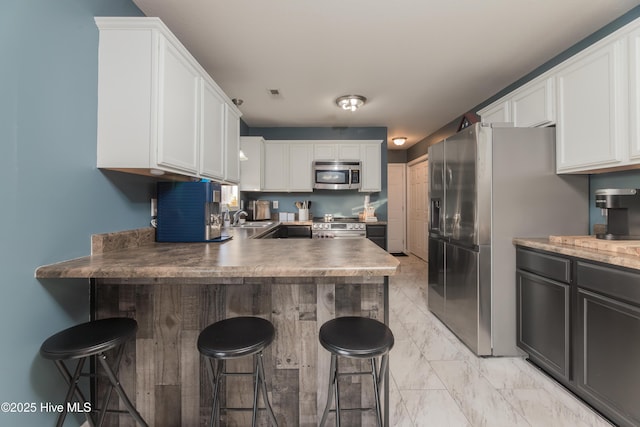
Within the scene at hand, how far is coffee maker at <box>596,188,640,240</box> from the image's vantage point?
1.79 m

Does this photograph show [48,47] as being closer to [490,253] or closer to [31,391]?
[31,391]

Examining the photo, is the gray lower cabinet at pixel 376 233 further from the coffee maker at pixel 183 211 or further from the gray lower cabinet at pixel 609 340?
the coffee maker at pixel 183 211

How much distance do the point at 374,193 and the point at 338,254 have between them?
140 inches

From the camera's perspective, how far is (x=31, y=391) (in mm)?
1155

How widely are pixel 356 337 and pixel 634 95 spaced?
7.19 feet

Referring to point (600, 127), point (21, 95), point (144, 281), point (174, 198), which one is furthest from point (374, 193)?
point (21, 95)

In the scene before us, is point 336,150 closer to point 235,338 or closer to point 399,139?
point 399,139

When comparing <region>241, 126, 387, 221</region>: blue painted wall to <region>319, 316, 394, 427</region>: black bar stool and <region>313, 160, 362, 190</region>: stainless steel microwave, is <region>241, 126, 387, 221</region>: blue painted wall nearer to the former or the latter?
<region>313, 160, 362, 190</region>: stainless steel microwave

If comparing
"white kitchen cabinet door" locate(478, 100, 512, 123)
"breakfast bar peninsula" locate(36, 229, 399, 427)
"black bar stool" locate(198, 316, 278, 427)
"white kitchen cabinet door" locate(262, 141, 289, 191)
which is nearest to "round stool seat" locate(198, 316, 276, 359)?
"black bar stool" locate(198, 316, 278, 427)

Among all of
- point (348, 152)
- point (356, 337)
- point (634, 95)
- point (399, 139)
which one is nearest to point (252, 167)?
point (348, 152)

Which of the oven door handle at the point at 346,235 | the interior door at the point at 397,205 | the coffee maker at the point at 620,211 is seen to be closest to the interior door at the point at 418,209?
the interior door at the point at 397,205

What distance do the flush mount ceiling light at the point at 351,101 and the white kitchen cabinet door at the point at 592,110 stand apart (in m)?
1.87

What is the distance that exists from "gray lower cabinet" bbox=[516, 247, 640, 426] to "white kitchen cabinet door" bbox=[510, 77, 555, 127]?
3.62 ft

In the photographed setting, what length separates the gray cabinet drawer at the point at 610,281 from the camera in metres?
1.42
